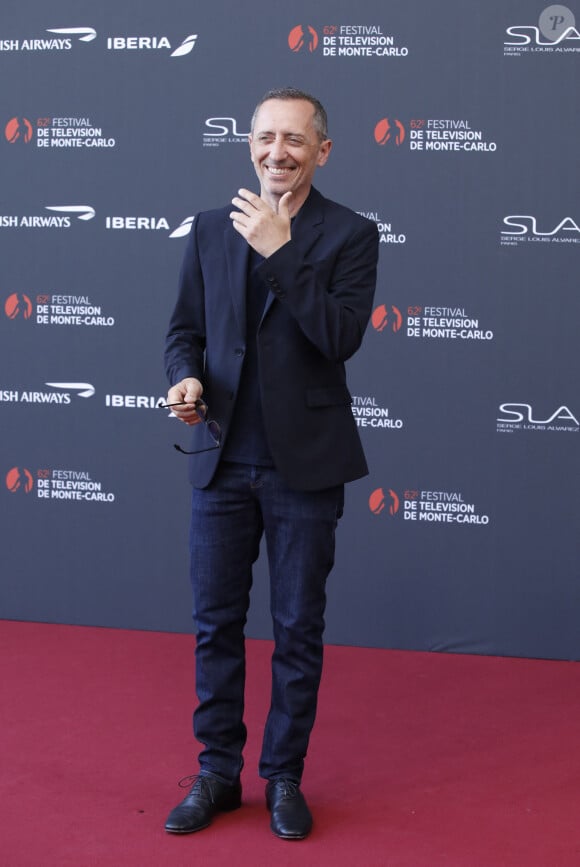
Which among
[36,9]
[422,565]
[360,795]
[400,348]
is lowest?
[360,795]

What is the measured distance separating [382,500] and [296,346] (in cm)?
156

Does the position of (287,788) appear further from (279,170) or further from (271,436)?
(279,170)

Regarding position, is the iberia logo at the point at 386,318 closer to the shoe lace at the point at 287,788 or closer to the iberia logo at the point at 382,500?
the iberia logo at the point at 382,500

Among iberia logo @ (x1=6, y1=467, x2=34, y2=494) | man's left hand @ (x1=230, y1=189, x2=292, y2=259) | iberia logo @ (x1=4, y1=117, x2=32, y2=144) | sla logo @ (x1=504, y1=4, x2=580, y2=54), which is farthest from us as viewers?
iberia logo @ (x1=6, y1=467, x2=34, y2=494)

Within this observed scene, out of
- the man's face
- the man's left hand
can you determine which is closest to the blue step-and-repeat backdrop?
the man's face

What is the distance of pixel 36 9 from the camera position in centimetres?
383

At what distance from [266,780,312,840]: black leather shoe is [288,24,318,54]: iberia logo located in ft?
8.04

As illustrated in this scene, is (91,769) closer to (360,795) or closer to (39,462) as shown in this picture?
(360,795)

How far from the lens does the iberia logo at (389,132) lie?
12.0 ft

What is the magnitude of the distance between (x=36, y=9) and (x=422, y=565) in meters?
2.40

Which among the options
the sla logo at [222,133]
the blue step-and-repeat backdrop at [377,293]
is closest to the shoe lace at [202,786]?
the blue step-and-repeat backdrop at [377,293]

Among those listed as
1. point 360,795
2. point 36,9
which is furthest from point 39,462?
point 360,795

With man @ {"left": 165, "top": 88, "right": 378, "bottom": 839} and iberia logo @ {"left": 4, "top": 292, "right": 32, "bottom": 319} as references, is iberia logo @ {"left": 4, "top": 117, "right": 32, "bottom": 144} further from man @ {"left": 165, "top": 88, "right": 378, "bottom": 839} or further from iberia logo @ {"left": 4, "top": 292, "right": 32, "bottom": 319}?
man @ {"left": 165, "top": 88, "right": 378, "bottom": 839}

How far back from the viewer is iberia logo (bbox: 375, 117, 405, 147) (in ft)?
12.0
